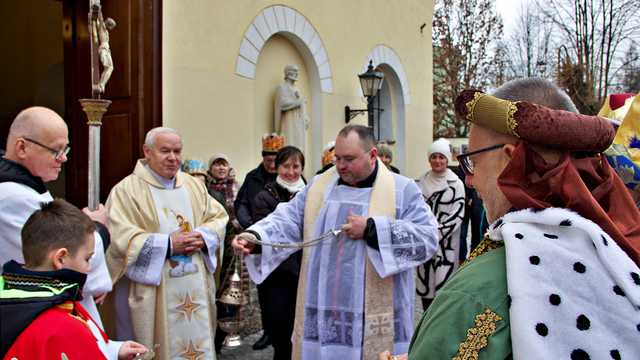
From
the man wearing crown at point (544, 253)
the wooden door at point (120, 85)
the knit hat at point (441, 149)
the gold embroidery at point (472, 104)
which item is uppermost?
the wooden door at point (120, 85)

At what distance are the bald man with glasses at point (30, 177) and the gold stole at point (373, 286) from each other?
1262 mm

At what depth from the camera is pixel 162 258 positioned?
13.4ft

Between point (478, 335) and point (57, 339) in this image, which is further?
point (57, 339)

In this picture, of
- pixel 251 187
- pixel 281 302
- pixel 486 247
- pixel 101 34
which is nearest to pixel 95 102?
pixel 101 34

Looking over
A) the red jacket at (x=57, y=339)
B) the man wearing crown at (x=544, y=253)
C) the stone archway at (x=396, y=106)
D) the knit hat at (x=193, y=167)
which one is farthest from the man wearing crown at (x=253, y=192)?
the stone archway at (x=396, y=106)

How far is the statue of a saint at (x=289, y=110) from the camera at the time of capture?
349 inches

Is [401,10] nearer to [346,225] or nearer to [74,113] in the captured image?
[74,113]

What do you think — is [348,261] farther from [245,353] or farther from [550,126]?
[550,126]

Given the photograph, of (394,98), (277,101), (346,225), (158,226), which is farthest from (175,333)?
(394,98)

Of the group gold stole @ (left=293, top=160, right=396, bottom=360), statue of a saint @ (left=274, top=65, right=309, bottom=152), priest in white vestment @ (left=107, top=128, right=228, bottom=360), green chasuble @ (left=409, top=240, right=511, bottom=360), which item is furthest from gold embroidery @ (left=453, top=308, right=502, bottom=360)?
statue of a saint @ (left=274, top=65, right=309, bottom=152)

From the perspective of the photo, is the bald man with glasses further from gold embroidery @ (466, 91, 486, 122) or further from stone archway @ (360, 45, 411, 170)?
stone archway @ (360, 45, 411, 170)

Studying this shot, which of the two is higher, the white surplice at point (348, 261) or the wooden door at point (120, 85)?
the wooden door at point (120, 85)

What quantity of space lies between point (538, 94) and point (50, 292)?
5.83ft

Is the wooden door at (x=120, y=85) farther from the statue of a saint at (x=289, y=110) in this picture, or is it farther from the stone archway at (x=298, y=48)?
the statue of a saint at (x=289, y=110)
